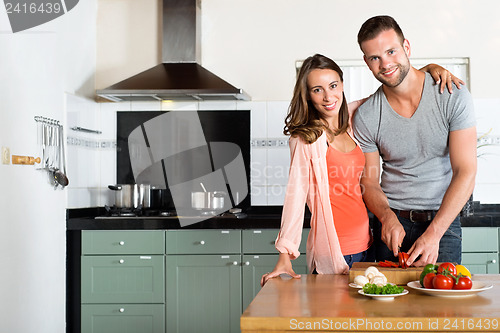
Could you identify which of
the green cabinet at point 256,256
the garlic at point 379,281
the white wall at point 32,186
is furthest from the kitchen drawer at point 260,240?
the garlic at point 379,281

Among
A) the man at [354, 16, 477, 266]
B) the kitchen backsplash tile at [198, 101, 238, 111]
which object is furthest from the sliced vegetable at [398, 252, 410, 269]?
the kitchen backsplash tile at [198, 101, 238, 111]

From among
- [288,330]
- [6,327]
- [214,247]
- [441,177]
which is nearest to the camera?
[288,330]

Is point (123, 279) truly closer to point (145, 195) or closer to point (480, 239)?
point (145, 195)

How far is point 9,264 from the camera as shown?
3.21 m

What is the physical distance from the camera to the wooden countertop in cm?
154

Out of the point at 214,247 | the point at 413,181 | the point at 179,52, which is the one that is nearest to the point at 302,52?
the point at 179,52

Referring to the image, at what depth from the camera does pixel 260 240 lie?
3932 millimetres

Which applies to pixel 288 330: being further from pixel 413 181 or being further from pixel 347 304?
pixel 413 181

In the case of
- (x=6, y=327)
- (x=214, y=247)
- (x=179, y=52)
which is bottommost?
(x=6, y=327)

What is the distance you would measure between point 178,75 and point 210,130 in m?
0.53

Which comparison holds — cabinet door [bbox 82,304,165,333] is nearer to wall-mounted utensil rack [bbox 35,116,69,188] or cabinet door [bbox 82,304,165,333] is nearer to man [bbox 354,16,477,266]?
wall-mounted utensil rack [bbox 35,116,69,188]

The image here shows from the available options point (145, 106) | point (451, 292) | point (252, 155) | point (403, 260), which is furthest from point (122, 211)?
point (451, 292)

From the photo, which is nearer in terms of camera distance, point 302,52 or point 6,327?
point 6,327

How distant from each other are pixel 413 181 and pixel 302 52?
7.45 ft
